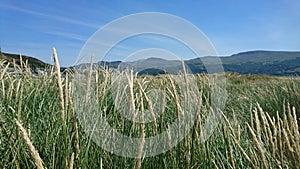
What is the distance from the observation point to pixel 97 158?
1.86 m

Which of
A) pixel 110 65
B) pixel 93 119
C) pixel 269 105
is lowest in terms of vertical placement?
pixel 269 105

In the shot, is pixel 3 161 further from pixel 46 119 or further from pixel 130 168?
pixel 130 168

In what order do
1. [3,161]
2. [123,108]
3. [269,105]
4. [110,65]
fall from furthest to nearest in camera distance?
[269,105] < [110,65] < [123,108] < [3,161]

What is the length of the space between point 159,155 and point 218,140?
57 centimetres

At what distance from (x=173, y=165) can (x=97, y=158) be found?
0.48 metres

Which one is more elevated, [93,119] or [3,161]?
[93,119]

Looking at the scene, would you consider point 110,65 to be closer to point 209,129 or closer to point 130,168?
point 209,129

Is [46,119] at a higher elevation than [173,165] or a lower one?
higher

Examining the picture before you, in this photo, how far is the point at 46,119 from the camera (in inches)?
86.0

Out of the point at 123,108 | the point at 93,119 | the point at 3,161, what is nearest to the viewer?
the point at 3,161

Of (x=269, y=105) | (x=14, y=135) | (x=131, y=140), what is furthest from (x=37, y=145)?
(x=269, y=105)

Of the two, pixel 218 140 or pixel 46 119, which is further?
pixel 218 140

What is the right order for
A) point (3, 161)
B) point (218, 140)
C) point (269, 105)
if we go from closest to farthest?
point (3, 161)
point (218, 140)
point (269, 105)

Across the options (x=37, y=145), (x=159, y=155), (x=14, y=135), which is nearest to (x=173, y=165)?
(x=159, y=155)
